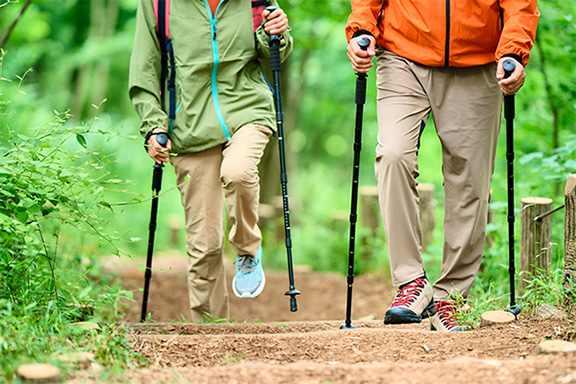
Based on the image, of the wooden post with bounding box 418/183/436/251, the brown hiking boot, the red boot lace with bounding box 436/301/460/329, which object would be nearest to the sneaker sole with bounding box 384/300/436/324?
the brown hiking boot

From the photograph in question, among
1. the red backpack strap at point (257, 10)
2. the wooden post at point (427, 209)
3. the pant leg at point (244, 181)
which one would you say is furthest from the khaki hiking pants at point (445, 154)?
the wooden post at point (427, 209)

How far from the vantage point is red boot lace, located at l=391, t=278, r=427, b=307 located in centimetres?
391

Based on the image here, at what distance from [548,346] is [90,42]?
1606cm

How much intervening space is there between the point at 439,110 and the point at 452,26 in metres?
0.51

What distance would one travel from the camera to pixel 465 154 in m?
4.09

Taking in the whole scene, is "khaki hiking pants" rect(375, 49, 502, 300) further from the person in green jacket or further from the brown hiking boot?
the person in green jacket

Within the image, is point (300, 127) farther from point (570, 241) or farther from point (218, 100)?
point (570, 241)

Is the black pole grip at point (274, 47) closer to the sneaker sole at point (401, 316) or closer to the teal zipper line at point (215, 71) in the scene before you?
the teal zipper line at point (215, 71)

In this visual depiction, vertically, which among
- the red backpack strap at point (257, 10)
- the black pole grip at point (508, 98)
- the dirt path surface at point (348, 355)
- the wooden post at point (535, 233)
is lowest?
the dirt path surface at point (348, 355)

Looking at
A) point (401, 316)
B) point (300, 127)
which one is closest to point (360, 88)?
point (401, 316)

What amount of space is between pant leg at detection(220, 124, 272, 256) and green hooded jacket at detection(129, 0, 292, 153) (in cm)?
9

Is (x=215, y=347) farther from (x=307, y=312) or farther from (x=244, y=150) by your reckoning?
(x=307, y=312)

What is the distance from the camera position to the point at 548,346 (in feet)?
9.32

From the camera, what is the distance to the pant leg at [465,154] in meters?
4.08
